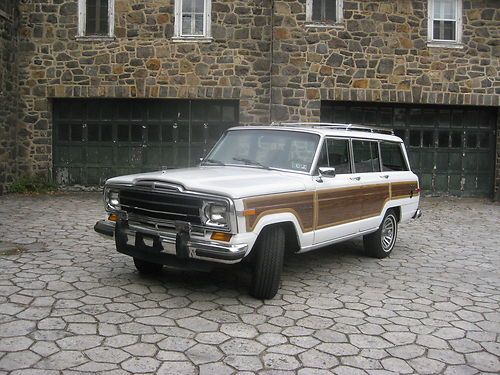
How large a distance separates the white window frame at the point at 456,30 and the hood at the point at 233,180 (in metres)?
10.0

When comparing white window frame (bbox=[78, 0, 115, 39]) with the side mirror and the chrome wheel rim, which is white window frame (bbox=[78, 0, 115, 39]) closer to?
the chrome wheel rim

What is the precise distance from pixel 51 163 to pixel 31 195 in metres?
1.16

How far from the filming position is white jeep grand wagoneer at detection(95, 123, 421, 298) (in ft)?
16.2

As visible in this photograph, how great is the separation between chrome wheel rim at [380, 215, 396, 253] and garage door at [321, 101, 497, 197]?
730 centimetres

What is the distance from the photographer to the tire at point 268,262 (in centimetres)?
518

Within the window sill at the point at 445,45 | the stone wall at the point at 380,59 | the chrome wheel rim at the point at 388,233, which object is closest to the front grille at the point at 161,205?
the chrome wheel rim at the point at 388,233

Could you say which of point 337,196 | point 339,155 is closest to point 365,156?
point 339,155

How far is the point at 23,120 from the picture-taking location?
1416 centimetres

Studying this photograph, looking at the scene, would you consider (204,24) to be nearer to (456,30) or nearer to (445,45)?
(445,45)

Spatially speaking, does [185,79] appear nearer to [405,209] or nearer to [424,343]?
[405,209]

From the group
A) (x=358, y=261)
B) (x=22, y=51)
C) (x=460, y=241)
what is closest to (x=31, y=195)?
(x=22, y=51)

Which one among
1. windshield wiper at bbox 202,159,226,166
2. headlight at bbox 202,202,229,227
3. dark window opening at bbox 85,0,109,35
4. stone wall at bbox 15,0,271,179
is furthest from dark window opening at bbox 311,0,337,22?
headlight at bbox 202,202,229,227

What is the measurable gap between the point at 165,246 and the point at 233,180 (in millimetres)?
950

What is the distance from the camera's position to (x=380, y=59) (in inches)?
544
